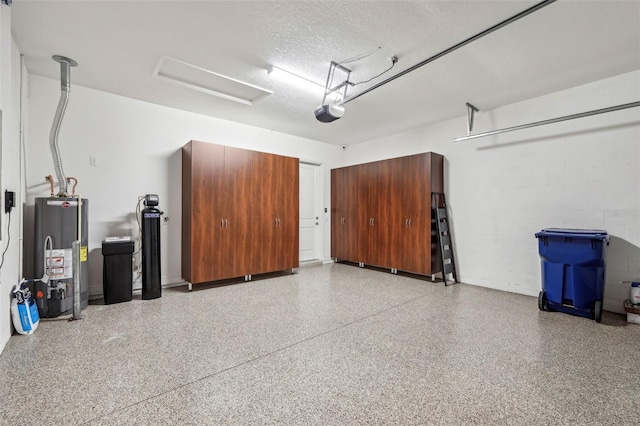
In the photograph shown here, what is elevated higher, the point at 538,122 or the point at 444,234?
the point at 538,122

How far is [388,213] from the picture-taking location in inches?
219

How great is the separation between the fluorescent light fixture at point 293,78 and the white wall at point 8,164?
227cm

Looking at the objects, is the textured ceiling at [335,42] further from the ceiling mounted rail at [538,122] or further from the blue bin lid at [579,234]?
the blue bin lid at [579,234]

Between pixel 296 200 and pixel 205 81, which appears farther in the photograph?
pixel 296 200

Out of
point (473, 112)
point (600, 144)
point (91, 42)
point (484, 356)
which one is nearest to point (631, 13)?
point (600, 144)

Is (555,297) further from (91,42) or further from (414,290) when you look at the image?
(91,42)

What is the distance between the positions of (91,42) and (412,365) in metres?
4.26

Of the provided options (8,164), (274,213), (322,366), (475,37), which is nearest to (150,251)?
(8,164)

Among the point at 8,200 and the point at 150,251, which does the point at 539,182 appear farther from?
the point at 8,200

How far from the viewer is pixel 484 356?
2.36 metres

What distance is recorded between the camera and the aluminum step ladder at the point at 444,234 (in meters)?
4.85

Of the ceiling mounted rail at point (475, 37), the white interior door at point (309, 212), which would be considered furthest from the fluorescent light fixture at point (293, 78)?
the white interior door at point (309, 212)

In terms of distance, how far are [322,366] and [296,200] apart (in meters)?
3.65

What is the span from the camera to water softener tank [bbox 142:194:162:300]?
12.7ft
